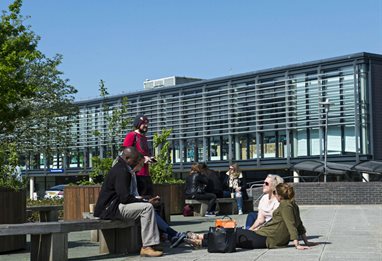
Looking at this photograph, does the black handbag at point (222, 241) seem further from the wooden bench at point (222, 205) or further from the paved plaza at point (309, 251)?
the wooden bench at point (222, 205)

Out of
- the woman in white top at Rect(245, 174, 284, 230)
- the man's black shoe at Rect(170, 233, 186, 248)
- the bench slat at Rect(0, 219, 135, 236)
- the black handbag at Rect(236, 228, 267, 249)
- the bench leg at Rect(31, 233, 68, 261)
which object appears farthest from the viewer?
the woman in white top at Rect(245, 174, 284, 230)

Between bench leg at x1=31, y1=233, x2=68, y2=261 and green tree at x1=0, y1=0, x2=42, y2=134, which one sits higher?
green tree at x1=0, y1=0, x2=42, y2=134

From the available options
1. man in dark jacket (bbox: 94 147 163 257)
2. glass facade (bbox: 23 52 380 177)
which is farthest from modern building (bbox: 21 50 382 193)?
man in dark jacket (bbox: 94 147 163 257)

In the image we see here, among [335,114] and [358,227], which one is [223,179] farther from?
[335,114]

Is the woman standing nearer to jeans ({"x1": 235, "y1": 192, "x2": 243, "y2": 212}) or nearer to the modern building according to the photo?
jeans ({"x1": 235, "y1": 192, "x2": 243, "y2": 212})

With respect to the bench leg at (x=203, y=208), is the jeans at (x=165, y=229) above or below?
above

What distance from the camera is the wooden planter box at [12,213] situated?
1016 cm

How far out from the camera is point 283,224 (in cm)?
1045

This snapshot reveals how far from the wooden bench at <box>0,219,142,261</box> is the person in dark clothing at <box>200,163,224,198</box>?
9292 mm

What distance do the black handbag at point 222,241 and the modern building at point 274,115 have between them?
3412 centimetres

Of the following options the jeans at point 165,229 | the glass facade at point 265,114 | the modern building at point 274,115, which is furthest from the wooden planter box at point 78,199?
the glass facade at point 265,114

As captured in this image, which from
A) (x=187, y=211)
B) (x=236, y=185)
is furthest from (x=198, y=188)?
(x=236, y=185)

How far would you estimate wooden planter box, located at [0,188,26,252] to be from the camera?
400 inches

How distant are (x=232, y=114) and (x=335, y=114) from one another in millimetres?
9756
